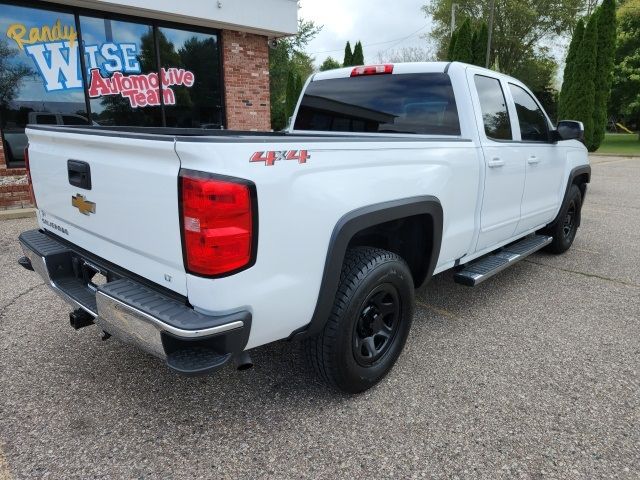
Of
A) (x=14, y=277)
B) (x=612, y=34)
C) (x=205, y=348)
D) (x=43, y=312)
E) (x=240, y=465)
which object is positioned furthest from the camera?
(x=612, y=34)

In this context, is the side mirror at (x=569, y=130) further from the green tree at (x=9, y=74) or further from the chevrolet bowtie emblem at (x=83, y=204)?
the green tree at (x=9, y=74)

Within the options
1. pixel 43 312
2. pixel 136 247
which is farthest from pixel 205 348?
pixel 43 312

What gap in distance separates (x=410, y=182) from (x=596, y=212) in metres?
7.26

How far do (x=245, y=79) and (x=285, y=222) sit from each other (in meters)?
8.79

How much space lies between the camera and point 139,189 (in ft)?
6.64

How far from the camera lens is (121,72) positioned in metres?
8.58

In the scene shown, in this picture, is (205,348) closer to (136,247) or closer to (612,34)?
(136,247)

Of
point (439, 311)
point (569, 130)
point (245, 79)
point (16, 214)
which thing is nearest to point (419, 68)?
point (569, 130)

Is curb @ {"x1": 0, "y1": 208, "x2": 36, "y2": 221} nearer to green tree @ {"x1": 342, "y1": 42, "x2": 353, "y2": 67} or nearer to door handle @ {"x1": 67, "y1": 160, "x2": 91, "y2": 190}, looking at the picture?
door handle @ {"x1": 67, "y1": 160, "x2": 91, "y2": 190}

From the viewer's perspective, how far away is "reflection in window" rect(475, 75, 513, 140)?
353cm

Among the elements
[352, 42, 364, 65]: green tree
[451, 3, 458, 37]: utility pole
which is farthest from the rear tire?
[451, 3, 458, 37]: utility pole

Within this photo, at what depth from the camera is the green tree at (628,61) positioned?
26406 mm

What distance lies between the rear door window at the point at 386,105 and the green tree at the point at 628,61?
28825 millimetres

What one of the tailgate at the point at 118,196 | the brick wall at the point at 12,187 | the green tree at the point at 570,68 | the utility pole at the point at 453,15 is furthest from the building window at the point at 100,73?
the utility pole at the point at 453,15
